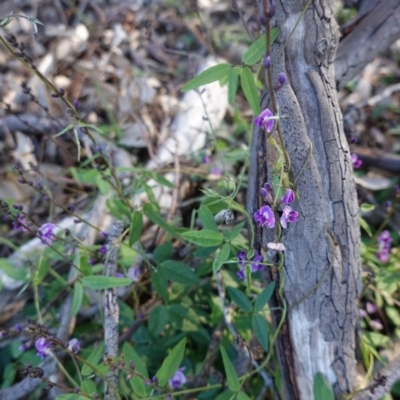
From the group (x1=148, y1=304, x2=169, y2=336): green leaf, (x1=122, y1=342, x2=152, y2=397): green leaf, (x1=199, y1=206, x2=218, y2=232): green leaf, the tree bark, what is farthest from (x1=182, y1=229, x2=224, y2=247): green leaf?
the tree bark

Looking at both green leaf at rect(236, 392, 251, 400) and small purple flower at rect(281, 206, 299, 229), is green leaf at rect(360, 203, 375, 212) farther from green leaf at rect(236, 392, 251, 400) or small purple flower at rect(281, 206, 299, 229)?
green leaf at rect(236, 392, 251, 400)

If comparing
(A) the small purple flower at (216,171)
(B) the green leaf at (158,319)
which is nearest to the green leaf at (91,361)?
(B) the green leaf at (158,319)

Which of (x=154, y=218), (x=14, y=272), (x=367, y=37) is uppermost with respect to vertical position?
(x=367, y=37)

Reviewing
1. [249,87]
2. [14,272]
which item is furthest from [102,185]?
[249,87]

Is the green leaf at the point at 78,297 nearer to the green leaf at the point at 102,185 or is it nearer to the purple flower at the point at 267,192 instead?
the green leaf at the point at 102,185

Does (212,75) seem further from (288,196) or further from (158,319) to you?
(158,319)

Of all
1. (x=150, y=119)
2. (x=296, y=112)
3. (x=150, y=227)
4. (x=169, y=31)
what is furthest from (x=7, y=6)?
(x=296, y=112)
